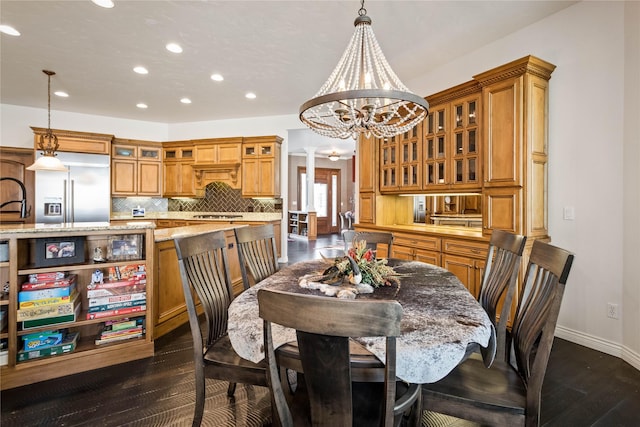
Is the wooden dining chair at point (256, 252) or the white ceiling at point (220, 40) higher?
the white ceiling at point (220, 40)

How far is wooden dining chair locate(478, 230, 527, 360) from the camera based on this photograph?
1704 millimetres

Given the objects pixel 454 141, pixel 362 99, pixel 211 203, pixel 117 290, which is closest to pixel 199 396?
pixel 117 290

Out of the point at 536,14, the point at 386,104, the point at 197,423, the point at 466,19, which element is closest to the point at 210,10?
the point at 386,104

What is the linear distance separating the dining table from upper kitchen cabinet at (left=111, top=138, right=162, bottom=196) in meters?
5.88

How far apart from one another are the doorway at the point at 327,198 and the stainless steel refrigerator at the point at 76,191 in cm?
651

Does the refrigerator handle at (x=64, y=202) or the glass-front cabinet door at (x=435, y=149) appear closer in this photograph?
the glass-front cabinet door at (x=435, y=149)

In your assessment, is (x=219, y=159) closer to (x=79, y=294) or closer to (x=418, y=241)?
(x=79, y=294)

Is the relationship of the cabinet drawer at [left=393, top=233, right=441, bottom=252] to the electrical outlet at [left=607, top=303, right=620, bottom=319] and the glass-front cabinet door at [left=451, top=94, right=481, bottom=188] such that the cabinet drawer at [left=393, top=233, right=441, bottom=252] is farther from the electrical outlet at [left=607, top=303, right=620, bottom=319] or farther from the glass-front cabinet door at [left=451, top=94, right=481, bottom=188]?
the electrical outlet at [left=607, top=303, right=620, bottom=319]

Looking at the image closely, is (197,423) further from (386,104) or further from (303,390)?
(386,104)

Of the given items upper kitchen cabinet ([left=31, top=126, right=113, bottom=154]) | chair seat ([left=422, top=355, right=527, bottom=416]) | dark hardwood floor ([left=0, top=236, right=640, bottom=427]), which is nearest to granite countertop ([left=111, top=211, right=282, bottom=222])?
upper kitchen cabinet ([left=31, top=126, right=113, bottom=154])

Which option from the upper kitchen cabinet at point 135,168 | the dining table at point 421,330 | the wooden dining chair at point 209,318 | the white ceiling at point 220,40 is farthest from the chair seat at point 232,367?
the upper kitchen cabinet at point 135,168

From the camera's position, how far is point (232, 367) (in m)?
1.53

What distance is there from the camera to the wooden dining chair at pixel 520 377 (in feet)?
3.85

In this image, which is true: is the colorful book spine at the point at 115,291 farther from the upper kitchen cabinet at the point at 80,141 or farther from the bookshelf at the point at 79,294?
the upper kitchen cabinet at the point at 80,141
